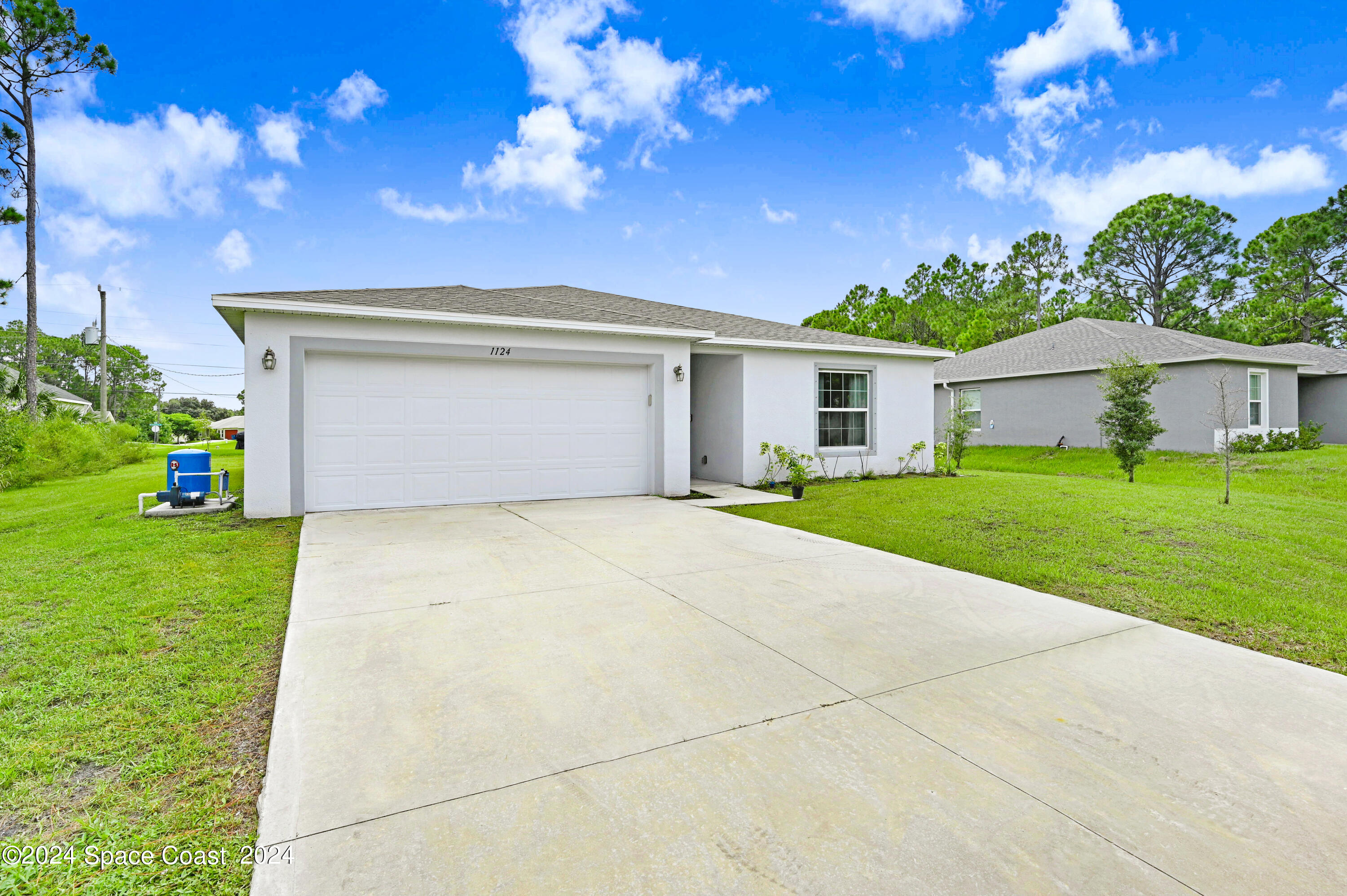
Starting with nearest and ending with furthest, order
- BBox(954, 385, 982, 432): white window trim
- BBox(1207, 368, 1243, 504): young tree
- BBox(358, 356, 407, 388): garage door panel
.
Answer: BBox(358, 356, 407, 388): garage door panel → BBox(1207, 368, 1243, 504): young tree → BBox(954, 385, 982, 432): white window trim

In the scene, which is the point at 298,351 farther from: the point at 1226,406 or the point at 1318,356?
the point at 1318,356

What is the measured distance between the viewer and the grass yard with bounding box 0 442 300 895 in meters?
2.00

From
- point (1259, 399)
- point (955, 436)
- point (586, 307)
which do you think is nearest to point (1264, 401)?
point (1259, 399)

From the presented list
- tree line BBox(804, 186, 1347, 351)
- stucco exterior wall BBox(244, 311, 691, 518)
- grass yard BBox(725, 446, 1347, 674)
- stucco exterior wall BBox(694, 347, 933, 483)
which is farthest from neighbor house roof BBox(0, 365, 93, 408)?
tree line BBox(804, 186, 1347, 351)

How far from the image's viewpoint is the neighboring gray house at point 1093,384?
1677cm

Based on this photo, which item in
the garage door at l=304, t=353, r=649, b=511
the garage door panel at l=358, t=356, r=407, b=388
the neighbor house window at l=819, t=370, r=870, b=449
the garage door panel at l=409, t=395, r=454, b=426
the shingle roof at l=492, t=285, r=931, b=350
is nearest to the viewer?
the garage door at l=304, t=353, r=649, b=511

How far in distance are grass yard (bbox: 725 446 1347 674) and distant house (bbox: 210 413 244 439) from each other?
48090 mm

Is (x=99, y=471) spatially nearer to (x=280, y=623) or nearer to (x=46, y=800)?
(x=280, y=623)

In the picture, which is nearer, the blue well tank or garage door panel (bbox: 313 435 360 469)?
garage door panel (bbox: 313 435 360 469)

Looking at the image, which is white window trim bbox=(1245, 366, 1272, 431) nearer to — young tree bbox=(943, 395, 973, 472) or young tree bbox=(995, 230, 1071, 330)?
young tree bbox=(943, 395, 973, 472)

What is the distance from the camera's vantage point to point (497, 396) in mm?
9453

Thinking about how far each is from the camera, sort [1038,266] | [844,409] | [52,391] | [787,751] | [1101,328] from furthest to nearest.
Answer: [1038,266], [52,391], [1101,328], [844,409], [787,751]

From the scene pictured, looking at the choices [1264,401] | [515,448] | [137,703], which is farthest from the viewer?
[1264,401]

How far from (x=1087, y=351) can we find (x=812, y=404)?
41.9 ft
